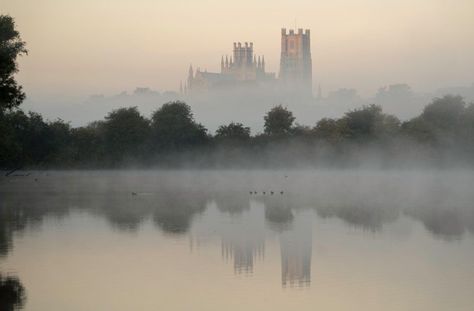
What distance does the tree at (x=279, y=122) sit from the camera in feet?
401

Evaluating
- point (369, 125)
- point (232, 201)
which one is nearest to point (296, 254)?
point (232, 201)

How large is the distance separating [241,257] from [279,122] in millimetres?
100068

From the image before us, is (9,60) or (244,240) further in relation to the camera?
(9,60)

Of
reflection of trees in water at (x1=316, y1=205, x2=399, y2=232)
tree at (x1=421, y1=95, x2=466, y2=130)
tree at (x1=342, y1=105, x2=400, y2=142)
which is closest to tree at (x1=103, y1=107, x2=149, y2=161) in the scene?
tree at (x1=342, y1=105, x2=400, y2=142)

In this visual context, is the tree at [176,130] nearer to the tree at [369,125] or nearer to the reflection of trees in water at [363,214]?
the tree at [369,125]

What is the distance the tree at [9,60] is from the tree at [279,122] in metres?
76.9

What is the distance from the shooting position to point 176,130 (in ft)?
394

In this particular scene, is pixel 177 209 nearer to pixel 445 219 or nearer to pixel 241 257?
pixel 445 219

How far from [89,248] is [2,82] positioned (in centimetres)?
2269

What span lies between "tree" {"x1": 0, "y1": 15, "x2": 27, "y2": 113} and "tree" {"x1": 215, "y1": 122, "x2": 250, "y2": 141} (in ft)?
251

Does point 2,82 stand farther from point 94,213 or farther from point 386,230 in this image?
point 386,230

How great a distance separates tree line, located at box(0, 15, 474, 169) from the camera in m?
112

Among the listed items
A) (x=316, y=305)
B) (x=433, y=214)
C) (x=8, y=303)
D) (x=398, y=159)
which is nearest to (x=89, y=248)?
(x=8, y=303)

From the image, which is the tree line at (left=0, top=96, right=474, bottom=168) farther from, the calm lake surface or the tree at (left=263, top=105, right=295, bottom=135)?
the calm lake surface
